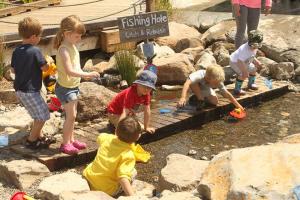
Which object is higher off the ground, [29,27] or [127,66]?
[29,27]

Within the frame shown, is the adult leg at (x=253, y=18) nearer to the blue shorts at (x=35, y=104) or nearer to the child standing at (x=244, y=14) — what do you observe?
the child standing at (x=244, y=14)

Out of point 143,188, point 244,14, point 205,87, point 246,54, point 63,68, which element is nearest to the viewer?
point 143,188

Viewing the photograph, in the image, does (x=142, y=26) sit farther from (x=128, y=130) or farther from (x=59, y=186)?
(x=59, y=186)

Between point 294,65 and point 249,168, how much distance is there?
5.54 meters

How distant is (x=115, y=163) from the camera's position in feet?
13.8

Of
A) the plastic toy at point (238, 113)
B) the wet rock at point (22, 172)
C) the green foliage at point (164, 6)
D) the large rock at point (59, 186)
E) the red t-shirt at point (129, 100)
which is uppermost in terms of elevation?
the green foliage at point (164, 6)

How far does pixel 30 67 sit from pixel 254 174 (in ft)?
8.10

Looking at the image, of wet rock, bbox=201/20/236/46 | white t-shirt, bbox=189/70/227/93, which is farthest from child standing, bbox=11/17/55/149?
wet rock, bbox=201/20/236/46

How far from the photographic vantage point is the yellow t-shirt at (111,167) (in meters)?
4.19

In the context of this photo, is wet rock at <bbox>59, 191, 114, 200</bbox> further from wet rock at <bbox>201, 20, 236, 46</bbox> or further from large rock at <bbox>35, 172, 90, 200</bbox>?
wet rock at <bbox>201, 20, 236, 46</bbox>

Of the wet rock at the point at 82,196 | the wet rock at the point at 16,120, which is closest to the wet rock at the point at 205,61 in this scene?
the wet rock at the point at 16,120

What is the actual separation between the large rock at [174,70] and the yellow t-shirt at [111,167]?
12.2 feet

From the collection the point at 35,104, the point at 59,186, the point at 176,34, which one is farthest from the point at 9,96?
the point at 176,34

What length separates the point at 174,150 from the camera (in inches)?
223
